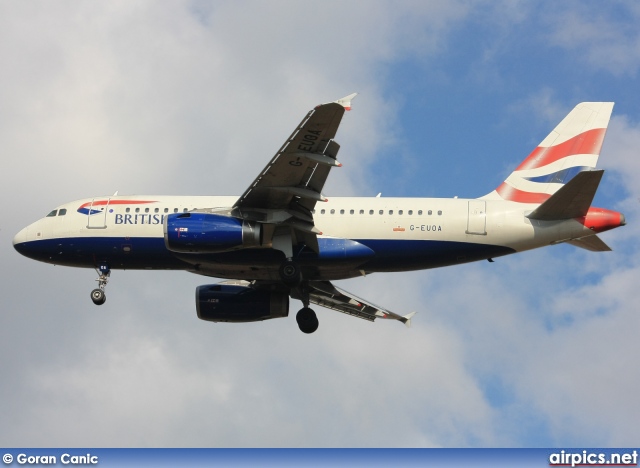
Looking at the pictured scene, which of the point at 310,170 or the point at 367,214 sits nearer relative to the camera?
the point at 310,170

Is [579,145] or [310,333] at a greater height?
[579,145]

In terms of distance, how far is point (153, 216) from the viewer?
56.0m

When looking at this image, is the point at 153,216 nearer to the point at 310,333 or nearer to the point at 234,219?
the point at 234,219

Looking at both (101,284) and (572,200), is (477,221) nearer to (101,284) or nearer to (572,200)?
(572,200)

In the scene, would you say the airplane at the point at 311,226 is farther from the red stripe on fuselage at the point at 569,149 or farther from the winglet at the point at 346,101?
the winglet at the point at 346,101

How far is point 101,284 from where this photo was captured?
57.0 metres

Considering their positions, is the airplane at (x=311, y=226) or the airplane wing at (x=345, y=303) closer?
the airplane at (x=311, y=226)

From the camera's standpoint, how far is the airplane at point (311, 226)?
171ft

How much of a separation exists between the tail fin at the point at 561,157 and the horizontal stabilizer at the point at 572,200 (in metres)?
2.59

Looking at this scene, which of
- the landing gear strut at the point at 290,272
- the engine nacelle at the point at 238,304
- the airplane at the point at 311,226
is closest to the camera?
the airplane at the point at 311,226

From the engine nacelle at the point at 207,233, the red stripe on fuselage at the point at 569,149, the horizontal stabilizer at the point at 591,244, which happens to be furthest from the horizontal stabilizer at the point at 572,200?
the engine nacelle at the point at 207,233

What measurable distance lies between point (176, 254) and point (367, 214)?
317 inches

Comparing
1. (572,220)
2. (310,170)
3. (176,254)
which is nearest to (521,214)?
(572,220)

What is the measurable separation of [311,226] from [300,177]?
3169 millimetres
